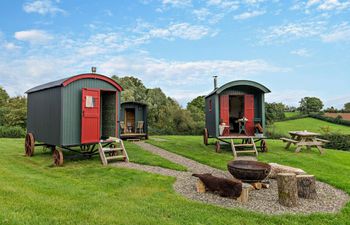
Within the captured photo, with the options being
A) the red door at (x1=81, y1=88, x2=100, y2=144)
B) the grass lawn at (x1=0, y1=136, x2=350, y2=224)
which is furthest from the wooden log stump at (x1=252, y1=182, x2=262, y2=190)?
the red door at (x1=81, y1=88, x2=100, y2=144)

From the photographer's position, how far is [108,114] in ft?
33.0

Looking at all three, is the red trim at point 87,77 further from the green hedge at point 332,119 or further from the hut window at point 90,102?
the green hedge at point 332,119

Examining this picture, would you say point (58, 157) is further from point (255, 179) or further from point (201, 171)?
point (255, 179)

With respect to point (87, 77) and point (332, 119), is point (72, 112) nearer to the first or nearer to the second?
point (87, 77)

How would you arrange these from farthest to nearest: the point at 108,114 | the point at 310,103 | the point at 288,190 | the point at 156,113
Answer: the point at 310,103, the point at 156,113, the point at 108,114, the point at 288,190

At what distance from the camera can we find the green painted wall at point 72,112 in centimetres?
800

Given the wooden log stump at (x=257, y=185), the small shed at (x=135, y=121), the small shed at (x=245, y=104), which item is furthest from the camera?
the small shed at (x=135, y=121)

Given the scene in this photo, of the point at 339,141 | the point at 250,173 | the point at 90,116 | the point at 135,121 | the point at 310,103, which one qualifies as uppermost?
the point at 310,103

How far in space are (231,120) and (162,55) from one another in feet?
23.2

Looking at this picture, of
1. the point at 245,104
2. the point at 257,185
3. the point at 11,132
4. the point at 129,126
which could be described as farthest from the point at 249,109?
the point at 11,132

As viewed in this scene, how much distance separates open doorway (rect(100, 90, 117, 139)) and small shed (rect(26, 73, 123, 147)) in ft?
0.51

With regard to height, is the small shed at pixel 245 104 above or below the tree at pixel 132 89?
below

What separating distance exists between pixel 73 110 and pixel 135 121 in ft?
31.6

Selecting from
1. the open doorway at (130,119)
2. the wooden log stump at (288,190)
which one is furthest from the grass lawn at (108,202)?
the open doorway at (130,119)
